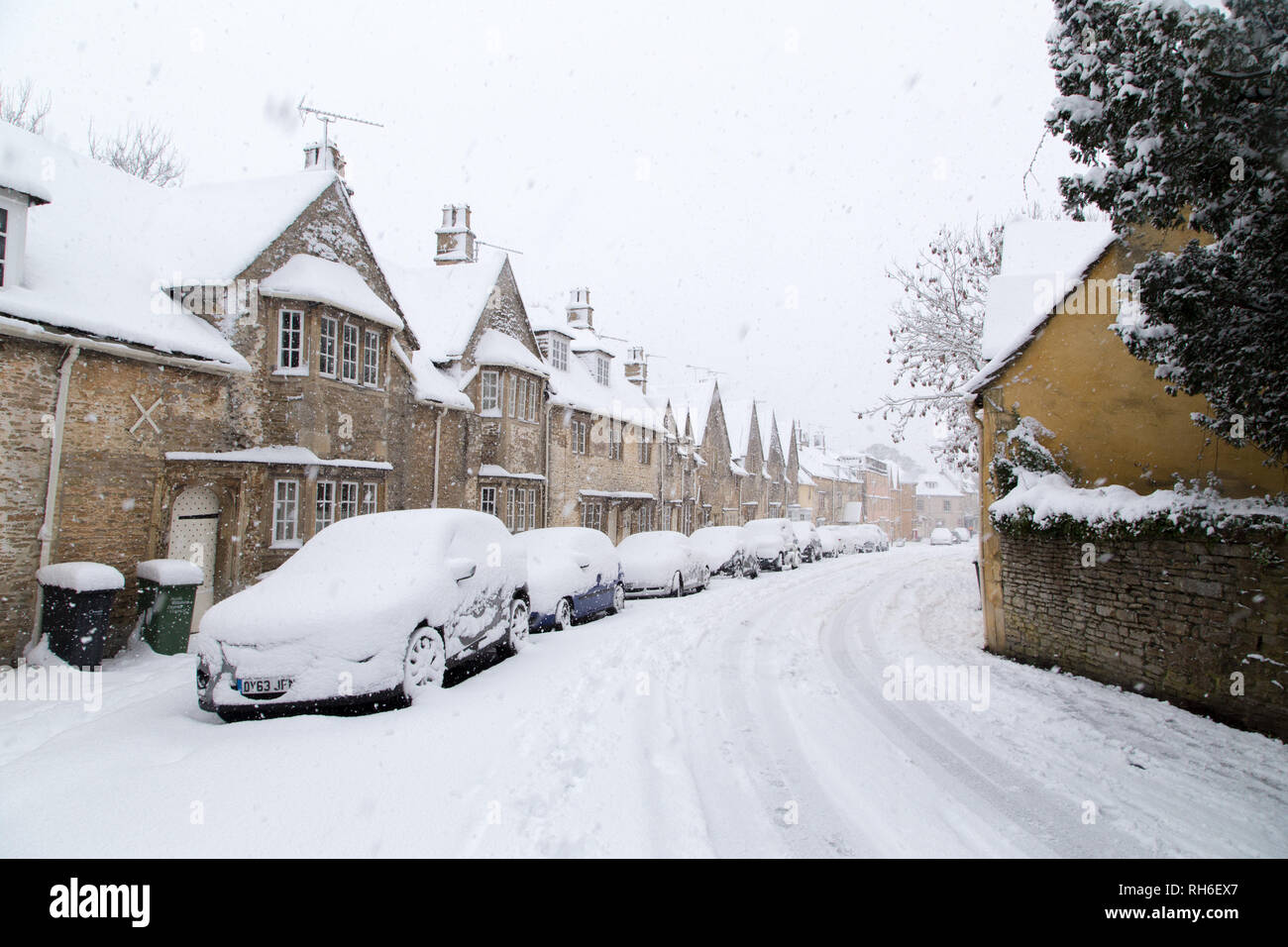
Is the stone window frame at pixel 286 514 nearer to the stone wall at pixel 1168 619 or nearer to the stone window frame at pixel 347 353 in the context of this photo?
the stone window frame at pixel 347 353

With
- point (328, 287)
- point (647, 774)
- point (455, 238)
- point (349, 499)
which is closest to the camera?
point (647, 774)

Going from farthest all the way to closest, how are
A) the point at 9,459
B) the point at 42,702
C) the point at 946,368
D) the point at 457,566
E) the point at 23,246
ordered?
the point at 946,368, the point at 23,246, the point at 9,459, the point at 457,566, the point at 42,702

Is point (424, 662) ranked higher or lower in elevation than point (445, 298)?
lower

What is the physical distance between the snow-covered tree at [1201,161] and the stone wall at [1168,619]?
6.88 feet

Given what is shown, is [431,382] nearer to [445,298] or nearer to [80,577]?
[445,298]

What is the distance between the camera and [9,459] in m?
8.96

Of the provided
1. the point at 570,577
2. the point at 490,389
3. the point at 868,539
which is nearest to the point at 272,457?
the point at 570,577

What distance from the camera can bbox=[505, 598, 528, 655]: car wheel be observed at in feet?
31.7

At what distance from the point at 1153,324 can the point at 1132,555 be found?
371cm

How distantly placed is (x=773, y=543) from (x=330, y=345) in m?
17.4

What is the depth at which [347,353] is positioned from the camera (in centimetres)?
1467

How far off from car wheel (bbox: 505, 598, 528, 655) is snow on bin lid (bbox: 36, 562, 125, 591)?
5165 mm
